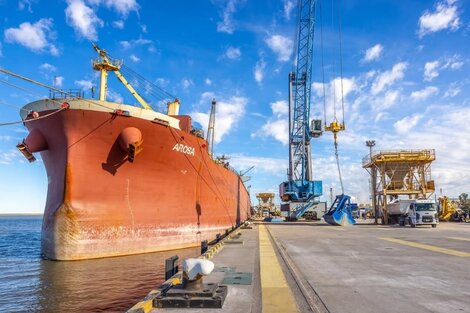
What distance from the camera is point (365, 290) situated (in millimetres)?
6910

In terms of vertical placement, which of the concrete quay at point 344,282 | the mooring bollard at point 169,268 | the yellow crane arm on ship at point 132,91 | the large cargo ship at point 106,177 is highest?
the yellow crane arm on ship at point 132,91

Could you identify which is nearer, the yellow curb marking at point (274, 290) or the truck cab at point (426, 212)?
the yellow curb marking at point (274, 290)

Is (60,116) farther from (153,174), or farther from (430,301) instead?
(430,301)

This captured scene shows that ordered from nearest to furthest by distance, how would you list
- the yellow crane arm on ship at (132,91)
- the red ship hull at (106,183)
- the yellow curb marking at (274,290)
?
the yellow curb marking at (274,290) < the red ship hull at (106,183) < the yellow crane arm on ship at (132,91)

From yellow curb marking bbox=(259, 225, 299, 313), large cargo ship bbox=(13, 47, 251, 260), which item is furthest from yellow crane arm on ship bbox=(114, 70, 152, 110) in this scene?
yellow curb marking bbox=(259, 225, 299, 313)

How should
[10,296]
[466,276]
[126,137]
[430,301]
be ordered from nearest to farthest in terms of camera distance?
[430,301] < [466,276] < [10,296] < [126,137]

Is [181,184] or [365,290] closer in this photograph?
[365,290]

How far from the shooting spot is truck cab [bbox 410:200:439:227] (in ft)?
105

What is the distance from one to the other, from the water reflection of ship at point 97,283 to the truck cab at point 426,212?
25.3 m

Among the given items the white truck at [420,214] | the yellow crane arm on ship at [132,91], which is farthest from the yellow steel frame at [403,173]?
the yellow crane arm on ship at [132,91]

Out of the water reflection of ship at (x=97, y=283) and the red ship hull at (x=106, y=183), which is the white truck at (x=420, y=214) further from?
the water reflection of ship at (x=97, y=283)

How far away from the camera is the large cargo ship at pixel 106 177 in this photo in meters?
16.6

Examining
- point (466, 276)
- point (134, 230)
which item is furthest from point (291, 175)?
point (466, 276)

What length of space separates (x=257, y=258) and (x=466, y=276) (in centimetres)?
564
